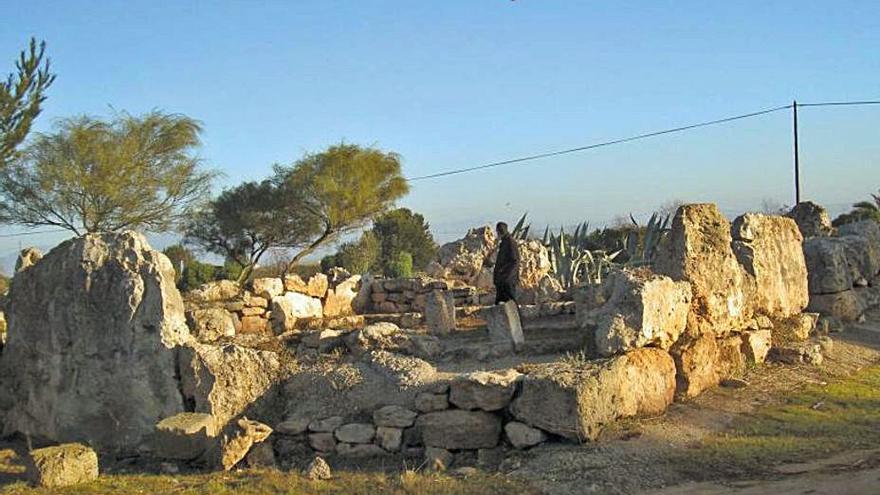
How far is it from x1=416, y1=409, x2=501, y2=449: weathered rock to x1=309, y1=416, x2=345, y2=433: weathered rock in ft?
3.59

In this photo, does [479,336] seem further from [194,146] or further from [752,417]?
[194,146]

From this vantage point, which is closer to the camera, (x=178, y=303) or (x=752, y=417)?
(x=752, y=417)

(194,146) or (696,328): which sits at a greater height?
(194,146)

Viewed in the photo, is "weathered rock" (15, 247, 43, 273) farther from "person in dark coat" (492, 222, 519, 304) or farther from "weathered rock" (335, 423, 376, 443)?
"person in dark coat" (492, 222, 519, 304)

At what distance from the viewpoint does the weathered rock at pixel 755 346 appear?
1282 centimetres

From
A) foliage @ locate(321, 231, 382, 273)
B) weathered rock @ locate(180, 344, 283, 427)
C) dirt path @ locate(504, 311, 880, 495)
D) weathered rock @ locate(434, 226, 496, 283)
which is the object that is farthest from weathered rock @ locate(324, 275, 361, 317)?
dirt path @ locate(504, 311, 880, 495)

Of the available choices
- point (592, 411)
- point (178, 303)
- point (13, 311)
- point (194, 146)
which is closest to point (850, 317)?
point (592, 411)

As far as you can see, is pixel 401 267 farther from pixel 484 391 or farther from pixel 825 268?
pixel 484 391

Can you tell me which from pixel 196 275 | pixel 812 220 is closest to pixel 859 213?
pixel 812 220

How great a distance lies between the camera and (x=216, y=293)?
16688 mm

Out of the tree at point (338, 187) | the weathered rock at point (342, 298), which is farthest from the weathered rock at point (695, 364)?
the tree at point (338, 187)

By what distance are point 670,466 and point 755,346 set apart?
501 cm

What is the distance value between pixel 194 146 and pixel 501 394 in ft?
72.2

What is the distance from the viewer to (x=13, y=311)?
1183 cm
